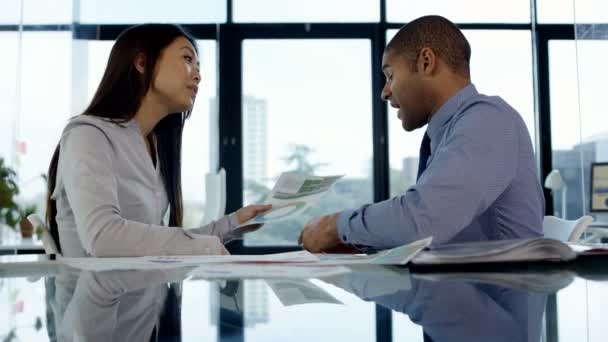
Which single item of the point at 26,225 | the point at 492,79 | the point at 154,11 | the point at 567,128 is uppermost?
the point at 154,11

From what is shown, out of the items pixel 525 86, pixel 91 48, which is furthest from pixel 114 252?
pixel 525 86

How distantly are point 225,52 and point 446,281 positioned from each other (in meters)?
4.61

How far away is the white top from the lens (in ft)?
4.13

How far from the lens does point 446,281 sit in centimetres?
68

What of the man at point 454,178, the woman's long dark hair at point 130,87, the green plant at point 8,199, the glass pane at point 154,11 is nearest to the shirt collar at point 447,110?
the man at point 454,178

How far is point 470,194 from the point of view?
3.86ft

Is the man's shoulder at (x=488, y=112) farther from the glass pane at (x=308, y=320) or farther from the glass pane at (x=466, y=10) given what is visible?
the glass pane at (x=466, y=10)

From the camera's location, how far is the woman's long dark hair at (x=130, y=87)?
1.56 m

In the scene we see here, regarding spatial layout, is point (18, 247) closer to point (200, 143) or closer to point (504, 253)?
point (200, 143)

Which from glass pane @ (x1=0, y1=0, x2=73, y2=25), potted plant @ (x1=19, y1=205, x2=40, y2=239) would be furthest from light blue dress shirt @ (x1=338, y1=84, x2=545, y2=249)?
glass pane @ (x1=0, y1=0, x2=73, y2=25)

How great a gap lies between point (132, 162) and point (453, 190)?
2.71ft

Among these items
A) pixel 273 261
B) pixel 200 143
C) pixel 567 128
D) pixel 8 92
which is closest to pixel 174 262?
pixel 273 261

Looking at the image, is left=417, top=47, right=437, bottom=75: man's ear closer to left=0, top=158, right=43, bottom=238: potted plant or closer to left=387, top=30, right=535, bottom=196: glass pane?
left=0, top=158, right=43, bottom=238: potted plant

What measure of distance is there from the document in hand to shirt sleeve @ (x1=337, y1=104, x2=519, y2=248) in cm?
26
